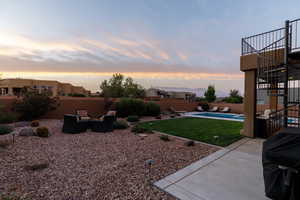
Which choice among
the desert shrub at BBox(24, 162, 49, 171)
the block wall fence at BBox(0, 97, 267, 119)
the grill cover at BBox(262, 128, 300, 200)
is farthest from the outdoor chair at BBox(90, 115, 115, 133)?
the grill cover at BBox(262, 128, 300, 200)

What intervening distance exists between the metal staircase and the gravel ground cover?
2848 mm

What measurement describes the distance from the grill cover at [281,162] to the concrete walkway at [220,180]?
0.42 m

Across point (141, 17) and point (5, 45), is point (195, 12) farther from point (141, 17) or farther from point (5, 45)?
point (5, 45)

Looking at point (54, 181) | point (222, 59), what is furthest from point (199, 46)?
point (54, 181)

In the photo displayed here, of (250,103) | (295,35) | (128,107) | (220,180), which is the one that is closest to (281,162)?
(220,180)

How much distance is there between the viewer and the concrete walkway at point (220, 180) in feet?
7.62

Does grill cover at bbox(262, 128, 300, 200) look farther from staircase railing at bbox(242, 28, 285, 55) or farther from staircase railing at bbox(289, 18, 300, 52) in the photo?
staircase railing at bbox(242, 28, 285, 55)

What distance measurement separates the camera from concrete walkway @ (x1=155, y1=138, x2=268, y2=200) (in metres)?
2.32

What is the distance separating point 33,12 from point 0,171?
7.84 meters

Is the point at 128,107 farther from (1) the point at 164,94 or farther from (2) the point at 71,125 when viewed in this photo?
(1) the point at 164,94

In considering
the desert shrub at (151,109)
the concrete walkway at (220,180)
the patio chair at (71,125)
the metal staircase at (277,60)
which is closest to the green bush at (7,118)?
the patio chair at (71,125)

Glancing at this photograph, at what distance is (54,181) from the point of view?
8.83 feet

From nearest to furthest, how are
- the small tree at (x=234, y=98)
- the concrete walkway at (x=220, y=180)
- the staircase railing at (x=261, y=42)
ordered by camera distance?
the concrete walkway at (x=220, y=180)
the staircase railing at (x=261, y=42)
the small tree at (x=234, y=98)

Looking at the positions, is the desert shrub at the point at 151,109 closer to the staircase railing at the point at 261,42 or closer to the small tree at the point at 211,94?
the staircase railing at the point at 261,42
